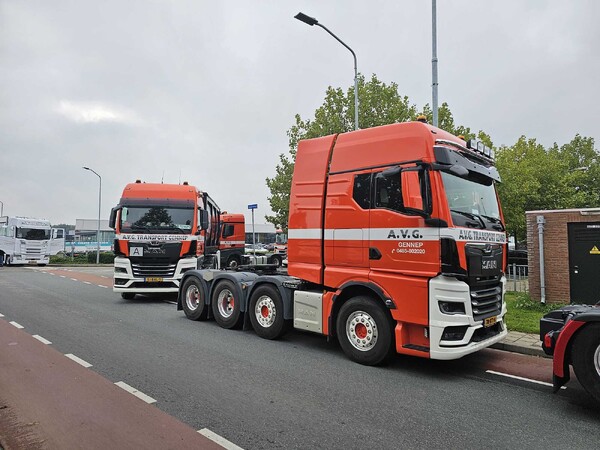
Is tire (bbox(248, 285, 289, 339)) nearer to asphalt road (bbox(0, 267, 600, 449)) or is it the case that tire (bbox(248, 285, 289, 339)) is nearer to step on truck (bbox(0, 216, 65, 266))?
asphalt road (bbox(0, 267, 600, 449))

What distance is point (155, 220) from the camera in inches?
470

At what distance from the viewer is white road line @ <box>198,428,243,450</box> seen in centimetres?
349

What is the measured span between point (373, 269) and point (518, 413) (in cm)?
243

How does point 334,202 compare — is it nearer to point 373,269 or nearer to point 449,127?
point 373,269

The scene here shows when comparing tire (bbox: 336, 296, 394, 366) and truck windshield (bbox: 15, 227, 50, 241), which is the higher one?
truck windshield (bbox: 15, 227, 50, 241)

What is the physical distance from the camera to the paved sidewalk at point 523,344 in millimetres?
6535

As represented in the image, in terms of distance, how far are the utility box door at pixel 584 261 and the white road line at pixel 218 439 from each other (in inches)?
392

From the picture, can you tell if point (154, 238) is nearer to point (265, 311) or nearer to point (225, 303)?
point (225, 303)

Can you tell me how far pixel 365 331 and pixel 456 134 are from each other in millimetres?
18873

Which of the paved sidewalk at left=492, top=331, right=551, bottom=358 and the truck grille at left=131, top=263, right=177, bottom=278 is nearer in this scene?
the paved sidewalk at left=492, top=331, right=551, bottom=358

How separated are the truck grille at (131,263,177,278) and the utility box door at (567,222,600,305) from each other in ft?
34.8

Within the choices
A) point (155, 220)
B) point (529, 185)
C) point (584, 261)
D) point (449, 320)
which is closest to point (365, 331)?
point (449, 320)

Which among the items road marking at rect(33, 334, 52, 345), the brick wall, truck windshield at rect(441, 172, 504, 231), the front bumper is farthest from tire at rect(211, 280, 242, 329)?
the brick wall

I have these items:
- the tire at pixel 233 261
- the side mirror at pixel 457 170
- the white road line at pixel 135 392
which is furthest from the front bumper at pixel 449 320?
the tire at pixel 233 261
